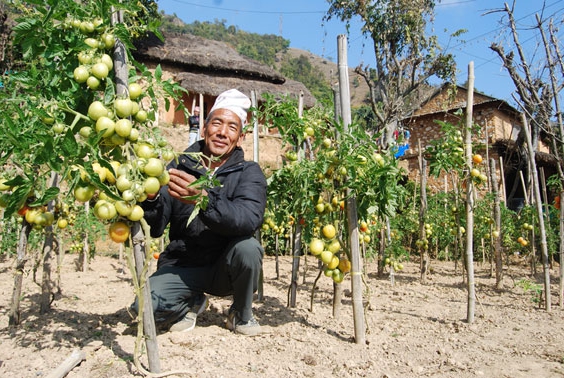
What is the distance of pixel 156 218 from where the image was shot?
7.04 feet

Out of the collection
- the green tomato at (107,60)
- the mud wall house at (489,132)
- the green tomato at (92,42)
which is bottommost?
the green tomato at (107,60)

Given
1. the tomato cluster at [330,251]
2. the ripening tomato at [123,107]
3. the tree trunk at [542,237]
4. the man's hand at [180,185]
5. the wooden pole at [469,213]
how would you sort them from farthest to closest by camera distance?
1. the tree trunk at [542,237]
2. the wooden pole at [469,213]
3. the tomato cluster at [330,251]
4. the man's hand at [180,185]
5. the ripening tomato at [123,107]

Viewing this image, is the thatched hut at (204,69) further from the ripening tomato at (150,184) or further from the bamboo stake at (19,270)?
the ripening tomato at (150,184)

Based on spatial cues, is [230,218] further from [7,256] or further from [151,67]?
[151,67]

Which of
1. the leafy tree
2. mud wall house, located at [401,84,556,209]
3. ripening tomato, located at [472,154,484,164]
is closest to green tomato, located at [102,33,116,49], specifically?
ripening tomato, located at [472,154,484,164]

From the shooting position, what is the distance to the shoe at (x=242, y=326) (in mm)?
2488

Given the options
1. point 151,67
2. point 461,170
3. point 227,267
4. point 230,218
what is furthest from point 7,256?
point 151,67

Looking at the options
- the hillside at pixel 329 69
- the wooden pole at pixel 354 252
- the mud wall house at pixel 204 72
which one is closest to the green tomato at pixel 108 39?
the wooden pole at pixel 354 252

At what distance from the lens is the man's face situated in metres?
2.49

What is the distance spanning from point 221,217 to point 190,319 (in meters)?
0.98

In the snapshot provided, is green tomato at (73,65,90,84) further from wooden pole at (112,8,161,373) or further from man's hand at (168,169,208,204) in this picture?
man's hand at (168,169,208,204)

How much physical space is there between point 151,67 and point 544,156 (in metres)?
12.8

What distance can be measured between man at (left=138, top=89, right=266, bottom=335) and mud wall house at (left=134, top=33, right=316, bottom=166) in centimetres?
990

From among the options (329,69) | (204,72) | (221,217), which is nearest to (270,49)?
(329,69)
